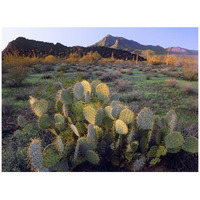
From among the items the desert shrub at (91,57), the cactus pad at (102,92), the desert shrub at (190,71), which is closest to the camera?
the cactus pad at (102,92)

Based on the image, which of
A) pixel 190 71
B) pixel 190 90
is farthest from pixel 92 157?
pixel 190 71

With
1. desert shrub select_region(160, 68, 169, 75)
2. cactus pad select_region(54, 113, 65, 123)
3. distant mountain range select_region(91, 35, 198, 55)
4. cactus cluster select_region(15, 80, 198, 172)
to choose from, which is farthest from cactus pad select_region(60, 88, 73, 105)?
desert shrub select_region(160, 68, 169, 75)

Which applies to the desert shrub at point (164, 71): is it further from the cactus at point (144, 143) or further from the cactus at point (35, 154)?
the cactus at point (35, 154)

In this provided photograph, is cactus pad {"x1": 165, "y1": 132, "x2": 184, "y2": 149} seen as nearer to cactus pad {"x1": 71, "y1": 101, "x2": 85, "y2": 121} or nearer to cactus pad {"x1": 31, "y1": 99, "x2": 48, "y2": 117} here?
cactus pad {"x1": 71, "y1": 101, "x2": 85, "y2": 121}

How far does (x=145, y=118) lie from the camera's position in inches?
83.3

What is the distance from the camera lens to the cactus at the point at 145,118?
2100 mm

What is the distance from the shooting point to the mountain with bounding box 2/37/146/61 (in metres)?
4.61

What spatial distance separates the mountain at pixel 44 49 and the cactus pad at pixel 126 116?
3.18 metres

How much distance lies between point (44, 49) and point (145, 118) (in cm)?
363

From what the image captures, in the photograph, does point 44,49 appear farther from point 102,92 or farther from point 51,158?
point 51,158

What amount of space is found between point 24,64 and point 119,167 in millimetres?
4846

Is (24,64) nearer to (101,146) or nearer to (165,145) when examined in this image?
(101,146)

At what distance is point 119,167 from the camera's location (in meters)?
2.19

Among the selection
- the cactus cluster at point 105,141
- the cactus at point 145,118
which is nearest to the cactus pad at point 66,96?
the cactus cluster at point 105,141
